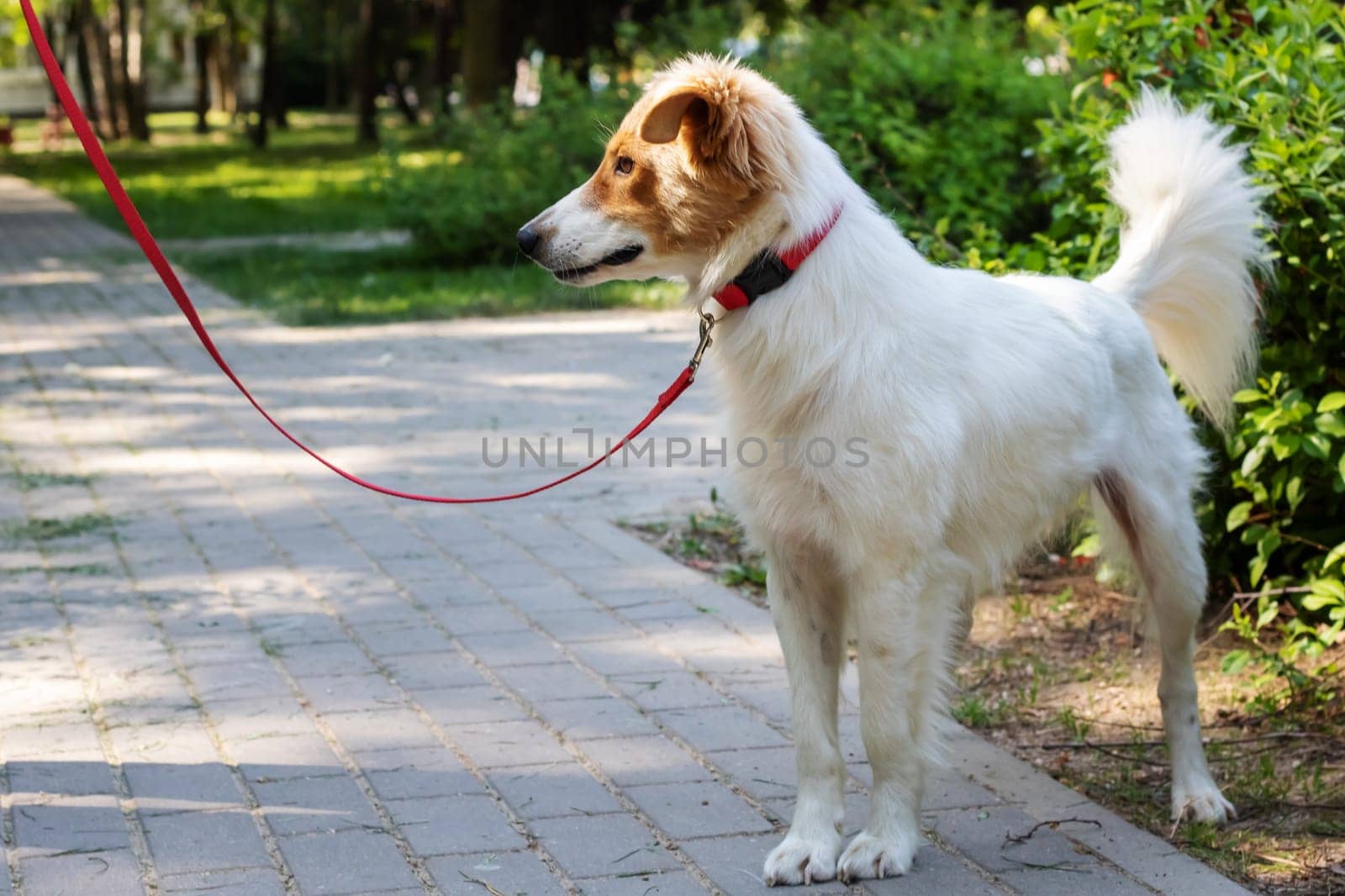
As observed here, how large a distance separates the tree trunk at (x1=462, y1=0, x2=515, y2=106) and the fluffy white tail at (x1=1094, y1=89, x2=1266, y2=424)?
1778cm

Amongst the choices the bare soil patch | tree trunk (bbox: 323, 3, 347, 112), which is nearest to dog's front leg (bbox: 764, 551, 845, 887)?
the bare soil patch

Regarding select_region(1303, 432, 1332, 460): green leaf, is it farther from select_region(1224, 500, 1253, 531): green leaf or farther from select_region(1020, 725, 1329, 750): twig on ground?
select_region(1020, 725, 1329, 750): twig on ground

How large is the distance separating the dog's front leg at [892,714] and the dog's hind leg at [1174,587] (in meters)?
0.88

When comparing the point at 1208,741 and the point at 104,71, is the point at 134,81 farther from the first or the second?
the point at 1208,741

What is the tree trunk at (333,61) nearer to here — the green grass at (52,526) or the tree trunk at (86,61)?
the tree trunk at (86,61)

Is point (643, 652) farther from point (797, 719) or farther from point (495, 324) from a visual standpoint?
point (495, 324)

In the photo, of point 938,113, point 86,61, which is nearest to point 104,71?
point 86,61

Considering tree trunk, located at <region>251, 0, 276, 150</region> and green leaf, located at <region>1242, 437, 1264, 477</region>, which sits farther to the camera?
tree trunk, located at <region>251, 0, 276, 150</region>

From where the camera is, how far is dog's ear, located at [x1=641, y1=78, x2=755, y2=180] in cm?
334

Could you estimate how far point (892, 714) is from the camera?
3.53 meters

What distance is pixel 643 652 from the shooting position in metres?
5.19

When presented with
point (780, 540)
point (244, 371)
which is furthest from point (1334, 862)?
point (244, 371)

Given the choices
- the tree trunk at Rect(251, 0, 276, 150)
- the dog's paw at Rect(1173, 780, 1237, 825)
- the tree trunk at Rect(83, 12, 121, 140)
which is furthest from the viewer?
the tree trunk at Rect(83, 12, 121, 140)

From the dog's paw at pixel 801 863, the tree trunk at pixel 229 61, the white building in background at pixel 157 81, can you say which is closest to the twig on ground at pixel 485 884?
the dog's paw at pixel 801 863
